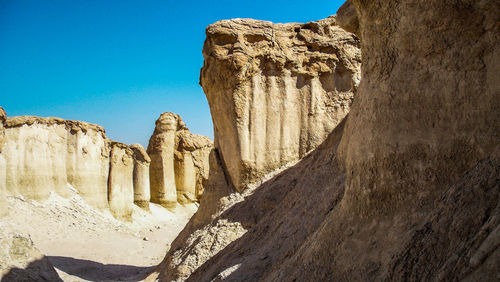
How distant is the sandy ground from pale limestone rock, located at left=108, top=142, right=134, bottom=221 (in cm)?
63

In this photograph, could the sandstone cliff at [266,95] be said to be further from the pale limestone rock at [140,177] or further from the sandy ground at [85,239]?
the pale limestone rock at [140,177]

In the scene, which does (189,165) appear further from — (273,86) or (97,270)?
(273,86)

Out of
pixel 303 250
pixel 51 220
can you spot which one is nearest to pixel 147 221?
pixel 51 220

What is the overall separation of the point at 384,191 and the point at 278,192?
3.64 m

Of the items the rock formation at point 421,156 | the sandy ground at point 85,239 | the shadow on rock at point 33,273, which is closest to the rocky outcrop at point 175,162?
the sandy ground at point 85,239

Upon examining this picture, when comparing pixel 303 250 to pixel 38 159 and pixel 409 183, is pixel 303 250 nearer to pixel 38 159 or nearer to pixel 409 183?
pixel 409 183

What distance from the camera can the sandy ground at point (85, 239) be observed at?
9808 millimetres

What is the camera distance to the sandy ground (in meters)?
9.81

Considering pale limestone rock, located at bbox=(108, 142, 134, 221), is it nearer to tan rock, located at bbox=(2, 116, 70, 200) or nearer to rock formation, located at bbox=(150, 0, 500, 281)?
tan rock, located at bbox=(2, 116, 70, 200)

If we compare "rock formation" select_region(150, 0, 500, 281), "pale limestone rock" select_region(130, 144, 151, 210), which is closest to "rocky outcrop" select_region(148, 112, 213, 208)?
"pale limestone rock" select_region(130, 144, 151, 210)

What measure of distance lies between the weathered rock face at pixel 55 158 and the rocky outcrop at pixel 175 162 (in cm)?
513

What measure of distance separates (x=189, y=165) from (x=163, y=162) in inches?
76.3

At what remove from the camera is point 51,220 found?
13.2 m

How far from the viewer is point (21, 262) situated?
225 inches
